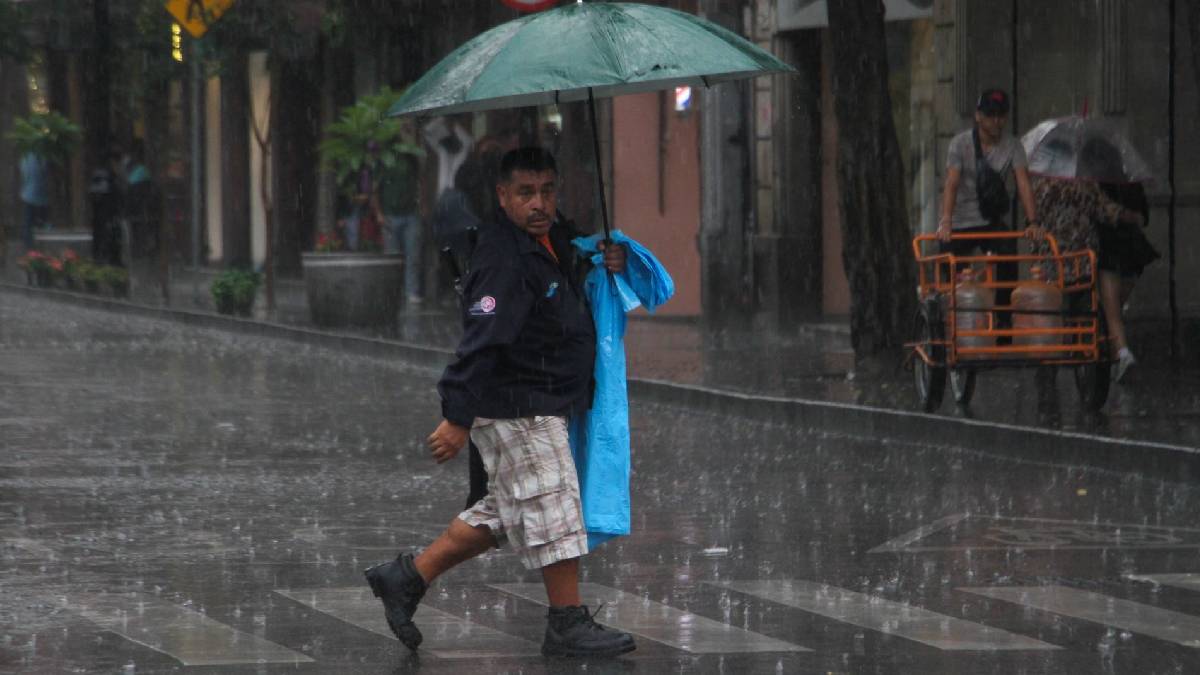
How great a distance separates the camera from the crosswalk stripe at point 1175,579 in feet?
29.0

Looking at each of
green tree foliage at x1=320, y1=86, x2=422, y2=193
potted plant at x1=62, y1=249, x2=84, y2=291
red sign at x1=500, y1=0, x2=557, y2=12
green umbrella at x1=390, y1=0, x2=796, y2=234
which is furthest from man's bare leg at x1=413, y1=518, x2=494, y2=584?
potted plant at x1=62, y1=249, x2=84, y2=291

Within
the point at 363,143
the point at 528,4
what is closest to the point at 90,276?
the point at 363,143

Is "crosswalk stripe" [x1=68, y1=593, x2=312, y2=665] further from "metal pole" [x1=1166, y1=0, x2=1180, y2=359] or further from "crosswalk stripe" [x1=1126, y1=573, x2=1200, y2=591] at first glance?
"metal pole" [x1=1166, y1=0, x2=1180, y2=359]

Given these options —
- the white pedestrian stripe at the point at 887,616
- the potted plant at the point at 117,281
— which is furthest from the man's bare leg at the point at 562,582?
the potted plant at the point at 117,281

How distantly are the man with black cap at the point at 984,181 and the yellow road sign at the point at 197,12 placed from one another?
516 inches

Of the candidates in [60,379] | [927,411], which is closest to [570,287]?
[927,411]

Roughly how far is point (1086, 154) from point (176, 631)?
28.0ft

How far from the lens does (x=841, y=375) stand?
17484 millimetres

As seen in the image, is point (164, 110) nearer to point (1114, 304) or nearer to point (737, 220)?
point (737, 220)

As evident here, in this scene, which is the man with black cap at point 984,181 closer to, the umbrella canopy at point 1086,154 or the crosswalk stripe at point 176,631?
the umbrella canopy at point 1086,154

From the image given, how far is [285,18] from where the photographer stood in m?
29.1

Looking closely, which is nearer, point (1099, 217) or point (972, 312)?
point (972, 312)

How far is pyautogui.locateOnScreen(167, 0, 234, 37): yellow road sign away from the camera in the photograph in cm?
2648

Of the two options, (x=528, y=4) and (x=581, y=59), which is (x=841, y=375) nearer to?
(x=528, y=4)
